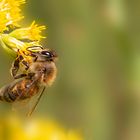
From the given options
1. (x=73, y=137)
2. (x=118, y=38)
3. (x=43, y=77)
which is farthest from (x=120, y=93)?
(x=43, y=77)

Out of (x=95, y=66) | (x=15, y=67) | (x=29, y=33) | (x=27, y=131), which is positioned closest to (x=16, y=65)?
(x=15, y=67)

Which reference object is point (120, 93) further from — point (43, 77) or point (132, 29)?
point (43, 77)

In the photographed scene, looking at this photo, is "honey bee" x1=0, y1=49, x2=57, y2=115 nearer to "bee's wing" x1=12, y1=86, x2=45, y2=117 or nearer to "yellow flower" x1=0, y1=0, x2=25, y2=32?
"bee's wing" x1=12, y1=86, x2=45, y2=117

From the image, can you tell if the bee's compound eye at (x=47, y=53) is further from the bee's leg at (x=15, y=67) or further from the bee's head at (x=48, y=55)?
the bee's leg at (x=15, y=67)

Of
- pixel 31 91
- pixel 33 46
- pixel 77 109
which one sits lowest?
pixel 77 109

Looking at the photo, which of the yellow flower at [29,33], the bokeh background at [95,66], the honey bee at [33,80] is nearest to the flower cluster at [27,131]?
the honey bee at [33,80]
